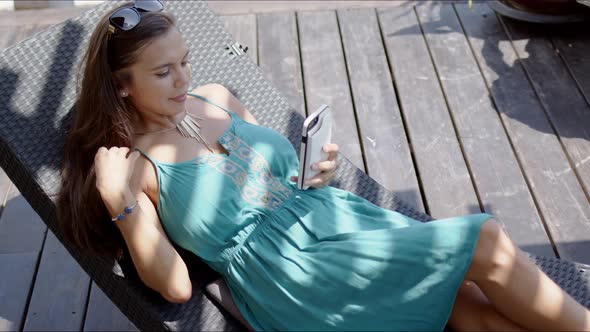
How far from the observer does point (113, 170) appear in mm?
1995

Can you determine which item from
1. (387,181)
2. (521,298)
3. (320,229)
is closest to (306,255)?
(320,229)

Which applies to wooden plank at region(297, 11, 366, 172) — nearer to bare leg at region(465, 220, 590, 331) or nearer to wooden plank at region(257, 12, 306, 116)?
wooden plank at region(257, 12, 306, 116)

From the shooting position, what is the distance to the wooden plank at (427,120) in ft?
9.89

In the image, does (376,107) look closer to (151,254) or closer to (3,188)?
(3,188)

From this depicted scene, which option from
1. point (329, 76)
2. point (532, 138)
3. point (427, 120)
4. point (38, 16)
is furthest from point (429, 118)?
point (38, 16)

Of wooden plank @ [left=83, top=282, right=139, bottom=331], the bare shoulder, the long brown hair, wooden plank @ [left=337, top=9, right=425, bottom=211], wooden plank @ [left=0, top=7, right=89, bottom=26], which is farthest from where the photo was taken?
wooden plank @ [left=0, top=7, right=89, bottom=26]

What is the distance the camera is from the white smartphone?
79.4 inches

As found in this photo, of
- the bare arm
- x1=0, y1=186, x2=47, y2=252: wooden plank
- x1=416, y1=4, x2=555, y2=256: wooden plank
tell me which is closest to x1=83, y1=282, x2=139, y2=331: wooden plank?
x1=0, y1=186, x2=47, y2=252: wooden plank

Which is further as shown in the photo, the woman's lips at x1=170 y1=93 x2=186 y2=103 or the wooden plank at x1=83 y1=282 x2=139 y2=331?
the wooden plank at x1=83 y1=282 x2=139 y2=331

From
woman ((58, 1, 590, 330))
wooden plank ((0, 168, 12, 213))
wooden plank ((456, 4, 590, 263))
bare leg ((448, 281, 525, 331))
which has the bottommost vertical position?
wooden plank ((0, 168, 12, 213))

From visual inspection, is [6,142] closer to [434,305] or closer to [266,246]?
[266,246]

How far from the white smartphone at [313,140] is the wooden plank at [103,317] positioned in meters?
0.89

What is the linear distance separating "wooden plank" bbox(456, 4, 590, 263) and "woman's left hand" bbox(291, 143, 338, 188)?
41.5 inches

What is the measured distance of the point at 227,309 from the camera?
2092 mm
